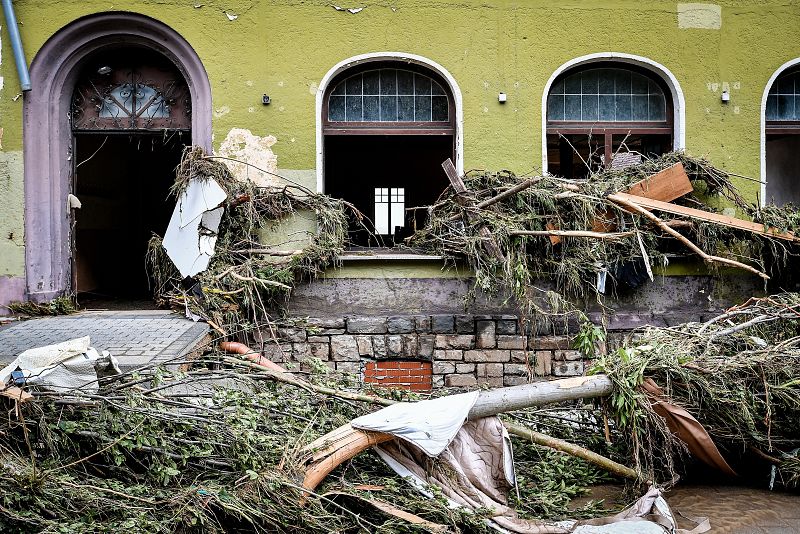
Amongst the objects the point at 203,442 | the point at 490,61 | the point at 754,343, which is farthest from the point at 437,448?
the point at 490,61

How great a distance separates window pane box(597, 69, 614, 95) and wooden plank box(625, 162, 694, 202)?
1.54 meters

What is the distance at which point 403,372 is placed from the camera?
7777 mm

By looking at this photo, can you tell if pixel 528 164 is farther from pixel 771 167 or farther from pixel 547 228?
pixel 771 167

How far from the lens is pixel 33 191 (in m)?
8.02

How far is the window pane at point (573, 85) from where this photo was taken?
853 cm

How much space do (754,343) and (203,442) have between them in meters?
4.18

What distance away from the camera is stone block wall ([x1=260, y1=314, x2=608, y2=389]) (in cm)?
769

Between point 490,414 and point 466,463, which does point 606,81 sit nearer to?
point 490,414

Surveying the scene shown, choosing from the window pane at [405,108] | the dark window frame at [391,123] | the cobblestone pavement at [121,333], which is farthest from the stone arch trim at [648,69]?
the cobblestone pavement at [121,333]

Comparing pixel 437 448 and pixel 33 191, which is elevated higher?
pixel 33 191

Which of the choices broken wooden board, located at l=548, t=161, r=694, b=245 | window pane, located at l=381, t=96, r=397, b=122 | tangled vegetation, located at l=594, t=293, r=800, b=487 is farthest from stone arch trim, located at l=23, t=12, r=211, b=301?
tangled vegetation, located at l=594, t=293, r=800, b=487

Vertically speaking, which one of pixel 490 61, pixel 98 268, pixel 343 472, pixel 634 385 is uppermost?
pixel 490 61

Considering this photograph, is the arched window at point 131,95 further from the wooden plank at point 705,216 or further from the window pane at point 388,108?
the wooden plank at point 705,216

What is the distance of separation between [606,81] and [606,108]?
33 centimetres
